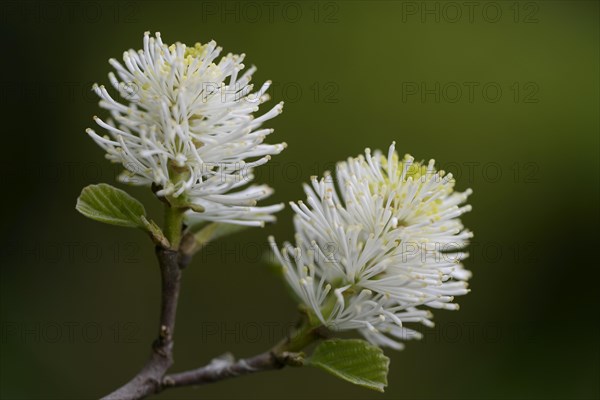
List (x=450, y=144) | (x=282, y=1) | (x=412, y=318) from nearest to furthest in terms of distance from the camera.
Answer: (x=412, y=318), (x=450, y=144), (x=282, y=1)

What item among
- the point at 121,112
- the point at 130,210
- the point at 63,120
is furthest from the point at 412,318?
the point at 63,120

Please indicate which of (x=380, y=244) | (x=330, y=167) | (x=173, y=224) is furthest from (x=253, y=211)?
(x=330, y=167)

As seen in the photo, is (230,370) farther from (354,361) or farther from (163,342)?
(354,361)

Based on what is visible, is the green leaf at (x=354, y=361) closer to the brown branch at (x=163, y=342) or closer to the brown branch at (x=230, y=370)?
the brown branch at (x=230, y=370)

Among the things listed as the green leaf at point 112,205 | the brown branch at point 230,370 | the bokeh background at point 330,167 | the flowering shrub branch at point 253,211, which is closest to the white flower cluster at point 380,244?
the flowering shrub branch at point 253,211

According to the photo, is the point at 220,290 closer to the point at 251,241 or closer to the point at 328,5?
the point at 251,241

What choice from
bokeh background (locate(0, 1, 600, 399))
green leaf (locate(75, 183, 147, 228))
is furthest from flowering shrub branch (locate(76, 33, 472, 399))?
bokeh background (locate(0, 1, 600, 399))
